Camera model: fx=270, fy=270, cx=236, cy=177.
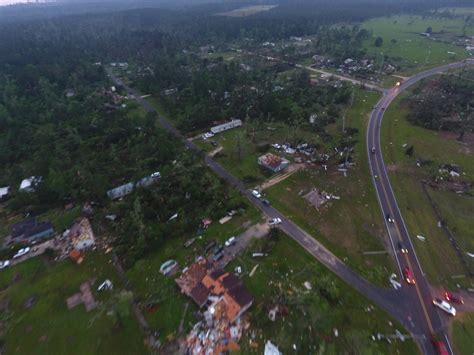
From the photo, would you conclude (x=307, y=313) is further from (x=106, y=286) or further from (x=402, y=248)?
(x=106, y=286)

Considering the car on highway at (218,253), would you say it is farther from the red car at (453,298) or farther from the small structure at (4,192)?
the small structure at (4,192)

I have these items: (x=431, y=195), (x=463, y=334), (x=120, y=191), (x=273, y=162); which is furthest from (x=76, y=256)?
(x=431, y=195)

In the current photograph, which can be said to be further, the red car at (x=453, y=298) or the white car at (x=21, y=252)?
the white car at (x=21, y=252)

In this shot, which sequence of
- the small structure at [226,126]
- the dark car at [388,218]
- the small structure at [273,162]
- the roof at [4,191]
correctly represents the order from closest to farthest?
the dark car at [388,218], the roof at [4,191], the small structure at [273,162], the small structure at [226,126]

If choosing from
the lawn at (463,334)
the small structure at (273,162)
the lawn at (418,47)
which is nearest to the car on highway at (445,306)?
the lawn at (463,334)

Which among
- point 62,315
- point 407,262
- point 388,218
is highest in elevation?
point 62,315

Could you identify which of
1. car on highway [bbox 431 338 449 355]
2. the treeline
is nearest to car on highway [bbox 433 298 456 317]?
car on highway [bbox 431 338 449 355]
